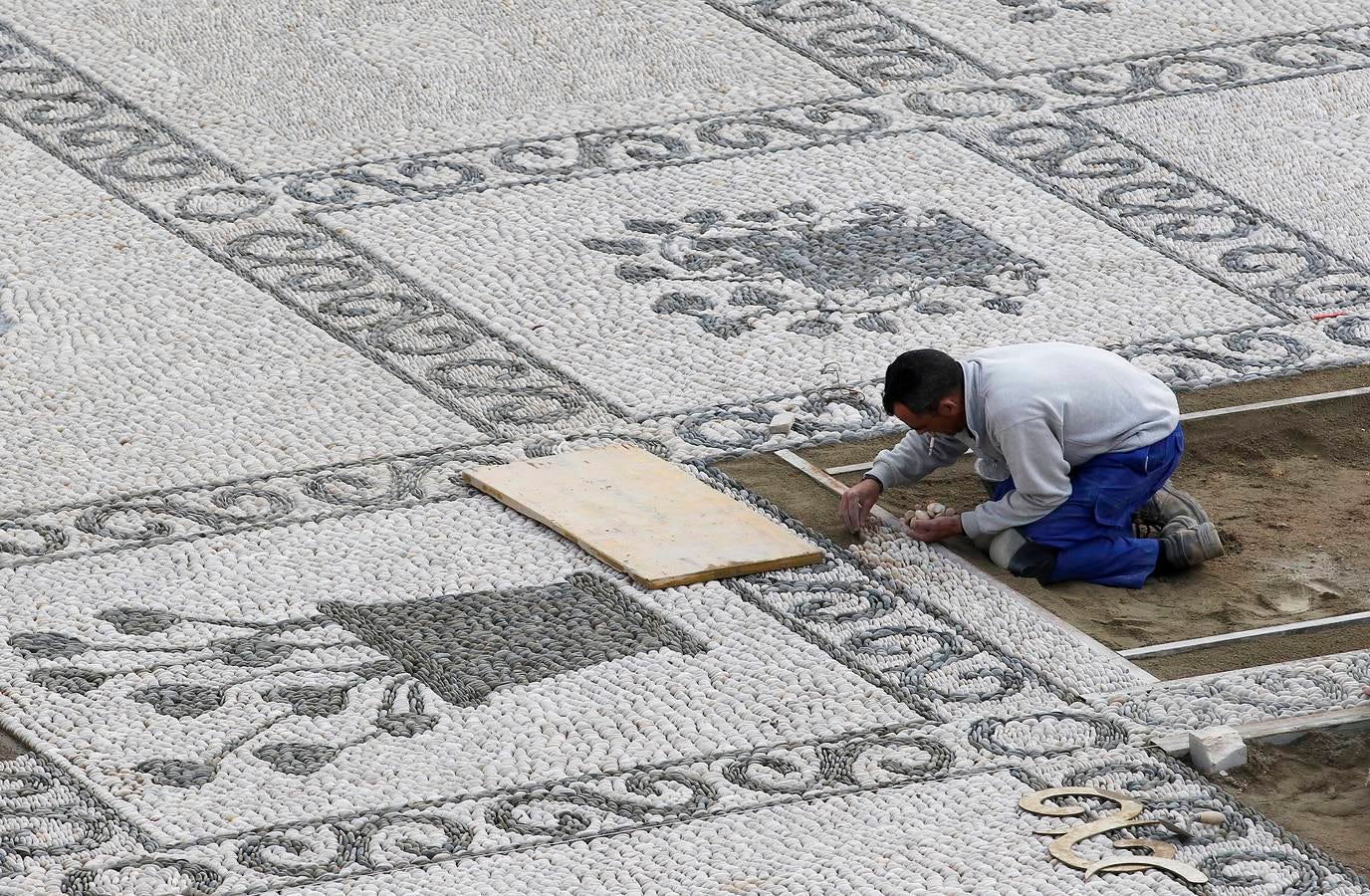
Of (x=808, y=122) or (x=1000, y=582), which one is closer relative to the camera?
(x=1000, y=582)

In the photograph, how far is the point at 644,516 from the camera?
5.80 m

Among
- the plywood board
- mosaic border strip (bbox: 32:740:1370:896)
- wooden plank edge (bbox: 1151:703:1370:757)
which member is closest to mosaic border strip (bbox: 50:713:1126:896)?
mosaic border strip (bbox: 32:740:1370:896)

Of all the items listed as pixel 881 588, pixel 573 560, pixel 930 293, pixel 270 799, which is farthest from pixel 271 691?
pixel 930 293

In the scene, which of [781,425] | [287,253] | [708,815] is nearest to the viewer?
[708,815]

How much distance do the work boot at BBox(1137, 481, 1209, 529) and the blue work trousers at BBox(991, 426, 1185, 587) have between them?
0.35ft

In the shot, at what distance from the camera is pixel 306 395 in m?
6.43

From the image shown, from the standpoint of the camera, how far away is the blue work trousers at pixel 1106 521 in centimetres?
557

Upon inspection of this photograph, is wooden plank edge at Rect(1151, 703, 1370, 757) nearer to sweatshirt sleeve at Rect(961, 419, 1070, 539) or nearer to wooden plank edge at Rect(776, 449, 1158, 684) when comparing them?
wooden plank edge at Rect(776, 449, 1158, 684)

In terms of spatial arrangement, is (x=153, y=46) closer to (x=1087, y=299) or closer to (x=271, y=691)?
(x=1087, y=299)

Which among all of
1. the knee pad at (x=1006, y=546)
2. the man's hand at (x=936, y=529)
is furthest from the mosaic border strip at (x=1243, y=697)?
Result: the man's hand at (x=936, y=529)

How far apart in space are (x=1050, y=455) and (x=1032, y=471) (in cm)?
5

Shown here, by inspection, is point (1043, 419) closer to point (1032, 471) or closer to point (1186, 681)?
point (1032, 471)

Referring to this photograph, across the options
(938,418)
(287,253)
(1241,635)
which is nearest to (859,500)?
(938,418)

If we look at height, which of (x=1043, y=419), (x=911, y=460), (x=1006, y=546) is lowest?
(x=1006, y=546)
